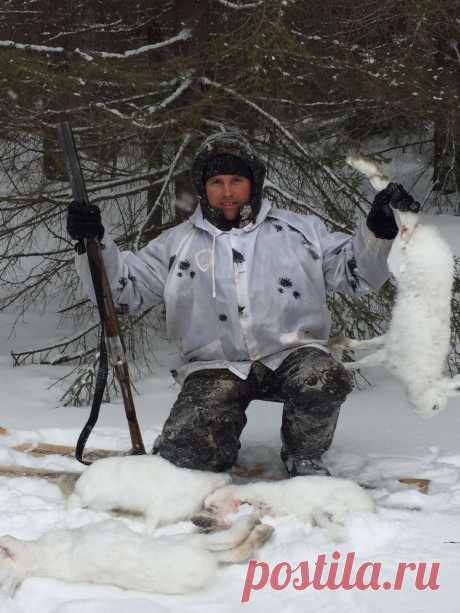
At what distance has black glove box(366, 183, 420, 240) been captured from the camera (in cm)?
267

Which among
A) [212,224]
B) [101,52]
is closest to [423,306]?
[212,224]

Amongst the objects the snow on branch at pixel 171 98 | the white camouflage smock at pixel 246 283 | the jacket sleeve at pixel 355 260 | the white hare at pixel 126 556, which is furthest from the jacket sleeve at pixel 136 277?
the snow on branch at pixel 171 98

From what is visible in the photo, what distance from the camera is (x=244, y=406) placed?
3.09 m

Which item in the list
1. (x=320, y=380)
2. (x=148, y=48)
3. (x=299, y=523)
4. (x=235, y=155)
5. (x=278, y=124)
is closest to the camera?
(x=299, y=523)

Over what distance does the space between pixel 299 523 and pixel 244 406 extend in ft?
2.09

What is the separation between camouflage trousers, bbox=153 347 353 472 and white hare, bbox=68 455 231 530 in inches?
3.7

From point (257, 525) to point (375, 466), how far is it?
0.92m

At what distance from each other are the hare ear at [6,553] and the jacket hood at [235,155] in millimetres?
1467

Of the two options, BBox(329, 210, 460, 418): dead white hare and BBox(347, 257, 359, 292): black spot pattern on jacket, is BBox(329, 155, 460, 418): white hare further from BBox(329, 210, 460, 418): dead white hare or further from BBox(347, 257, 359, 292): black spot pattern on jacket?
BBox(347, 257, 359, 292): black spot pattern on jacket

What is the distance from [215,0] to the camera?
527cm

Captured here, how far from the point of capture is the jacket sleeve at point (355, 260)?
2863 millimetres

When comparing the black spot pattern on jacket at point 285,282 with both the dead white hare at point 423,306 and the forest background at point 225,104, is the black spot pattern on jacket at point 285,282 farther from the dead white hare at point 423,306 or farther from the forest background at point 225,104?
the forest background at point 225,104

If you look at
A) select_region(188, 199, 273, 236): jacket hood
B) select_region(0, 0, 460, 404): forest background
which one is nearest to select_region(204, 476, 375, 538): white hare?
select_region(188, 199, 273, 236): jacket hood

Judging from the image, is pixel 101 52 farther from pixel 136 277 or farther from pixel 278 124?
pixel 136 277
